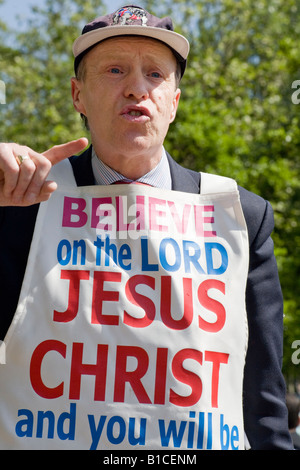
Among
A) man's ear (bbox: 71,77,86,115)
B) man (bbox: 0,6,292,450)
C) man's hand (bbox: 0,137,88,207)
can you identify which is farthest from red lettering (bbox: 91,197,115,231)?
man's hand (bbox: 0,137,88,207)

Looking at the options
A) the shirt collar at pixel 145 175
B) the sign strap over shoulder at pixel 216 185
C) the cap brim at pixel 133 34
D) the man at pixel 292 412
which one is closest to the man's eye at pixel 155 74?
the cap brim at pixel 133 34

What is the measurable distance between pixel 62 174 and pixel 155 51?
1.64ft

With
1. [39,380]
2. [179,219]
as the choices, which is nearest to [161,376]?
[39,380]

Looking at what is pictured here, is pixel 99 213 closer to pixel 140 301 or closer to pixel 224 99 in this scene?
pixel 140 301

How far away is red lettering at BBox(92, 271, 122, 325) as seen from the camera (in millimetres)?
2217

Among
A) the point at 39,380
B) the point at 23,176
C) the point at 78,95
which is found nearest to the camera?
the point at 23,176

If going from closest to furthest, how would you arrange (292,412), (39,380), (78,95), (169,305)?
(39,380) < (169,305) < (78,95) < (292,412)

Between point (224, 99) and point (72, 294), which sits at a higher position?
point (224, 99)

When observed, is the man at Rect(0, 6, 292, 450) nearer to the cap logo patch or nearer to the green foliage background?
the cap logo patch

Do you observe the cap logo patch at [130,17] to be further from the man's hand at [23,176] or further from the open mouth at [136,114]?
the man's hand at [23,176]

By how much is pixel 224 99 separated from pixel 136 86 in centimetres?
1332

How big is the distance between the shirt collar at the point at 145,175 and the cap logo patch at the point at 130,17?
0.43 metres

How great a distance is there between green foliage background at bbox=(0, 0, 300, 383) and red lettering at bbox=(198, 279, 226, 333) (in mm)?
9147

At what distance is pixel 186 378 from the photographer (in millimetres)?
2215
